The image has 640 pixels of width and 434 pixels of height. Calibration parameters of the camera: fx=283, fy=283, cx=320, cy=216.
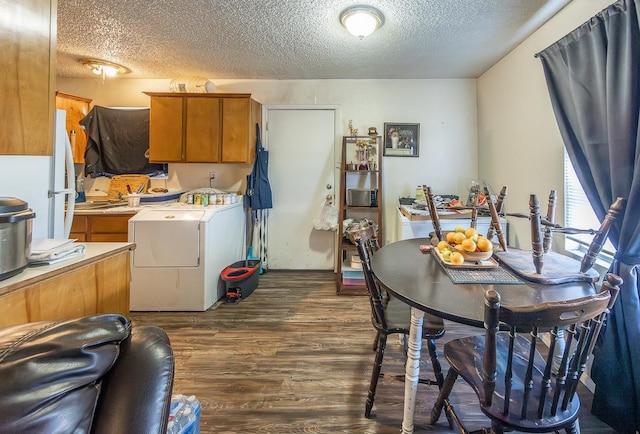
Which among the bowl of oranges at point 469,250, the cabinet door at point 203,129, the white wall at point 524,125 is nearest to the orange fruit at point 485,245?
the bowl of oranges at point 469,250

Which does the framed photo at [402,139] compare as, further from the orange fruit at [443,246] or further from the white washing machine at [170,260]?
the white washing machine at [170,260]

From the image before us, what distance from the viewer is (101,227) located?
2.73 meters

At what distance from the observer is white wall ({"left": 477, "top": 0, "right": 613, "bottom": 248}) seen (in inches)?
81.9

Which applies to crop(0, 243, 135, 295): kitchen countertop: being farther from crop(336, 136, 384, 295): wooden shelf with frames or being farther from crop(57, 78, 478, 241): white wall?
crop(57, 78, 478, 241): white wall

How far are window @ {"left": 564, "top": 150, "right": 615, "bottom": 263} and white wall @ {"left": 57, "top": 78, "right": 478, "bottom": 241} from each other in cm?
150

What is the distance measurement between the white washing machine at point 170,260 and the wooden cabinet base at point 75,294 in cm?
108

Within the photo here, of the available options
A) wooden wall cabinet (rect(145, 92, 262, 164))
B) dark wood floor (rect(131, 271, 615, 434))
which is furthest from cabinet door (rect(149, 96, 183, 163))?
dark wood floor (rect(131, 271, 615, 434))

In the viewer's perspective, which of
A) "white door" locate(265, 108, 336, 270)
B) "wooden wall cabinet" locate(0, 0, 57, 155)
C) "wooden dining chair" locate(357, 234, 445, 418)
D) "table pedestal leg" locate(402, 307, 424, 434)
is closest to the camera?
"wooden wall cabinet" locate(0, 0, 57, 155)

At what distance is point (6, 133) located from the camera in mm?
1102

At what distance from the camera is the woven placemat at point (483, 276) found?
1.22 meters

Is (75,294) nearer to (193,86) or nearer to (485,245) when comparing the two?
(485,245)

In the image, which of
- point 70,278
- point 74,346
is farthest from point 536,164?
point 70,278

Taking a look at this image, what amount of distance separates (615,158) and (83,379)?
2242 millimetres

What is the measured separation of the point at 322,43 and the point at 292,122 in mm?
1177
